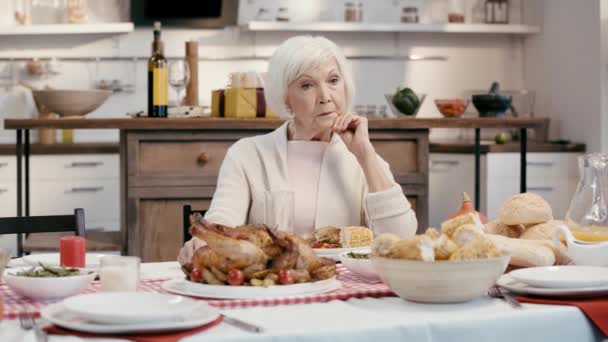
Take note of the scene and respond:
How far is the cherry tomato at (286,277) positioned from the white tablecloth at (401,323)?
7 cm

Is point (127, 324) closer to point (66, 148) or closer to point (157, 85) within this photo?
point (157, 85)

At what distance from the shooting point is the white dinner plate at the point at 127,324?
46.8 inches

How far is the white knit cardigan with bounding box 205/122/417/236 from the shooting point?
7.59 ft

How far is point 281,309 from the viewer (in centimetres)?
138

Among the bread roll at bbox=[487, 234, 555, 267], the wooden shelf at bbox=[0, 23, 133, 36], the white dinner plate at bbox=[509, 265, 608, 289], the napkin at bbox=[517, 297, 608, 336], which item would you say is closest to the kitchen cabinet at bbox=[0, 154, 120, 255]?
the wooden shelf at bbox=[0, 23, 133, 36]

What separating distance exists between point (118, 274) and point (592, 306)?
2.35 ft

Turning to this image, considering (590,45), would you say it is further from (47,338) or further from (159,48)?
(47,338)

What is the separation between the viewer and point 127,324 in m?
1.20

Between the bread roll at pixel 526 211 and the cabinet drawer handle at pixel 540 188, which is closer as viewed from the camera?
the bread roll at pixel 526 211

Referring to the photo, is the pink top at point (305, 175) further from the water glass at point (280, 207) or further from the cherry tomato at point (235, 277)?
the cherry tomato at point (235, 277)

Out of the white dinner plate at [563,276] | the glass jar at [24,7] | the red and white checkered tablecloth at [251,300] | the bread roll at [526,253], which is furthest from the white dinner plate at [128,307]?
the glass jar at [24,7]

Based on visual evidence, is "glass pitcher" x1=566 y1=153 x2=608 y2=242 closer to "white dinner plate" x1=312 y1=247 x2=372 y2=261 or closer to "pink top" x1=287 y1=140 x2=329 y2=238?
"white dinner plate" x1=312 y1=247 x2=372 y2=261

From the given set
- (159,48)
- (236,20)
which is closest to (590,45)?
(236,20)

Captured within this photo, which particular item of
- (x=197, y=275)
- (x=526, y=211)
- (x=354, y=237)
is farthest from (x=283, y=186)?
(x=197, y=275)
